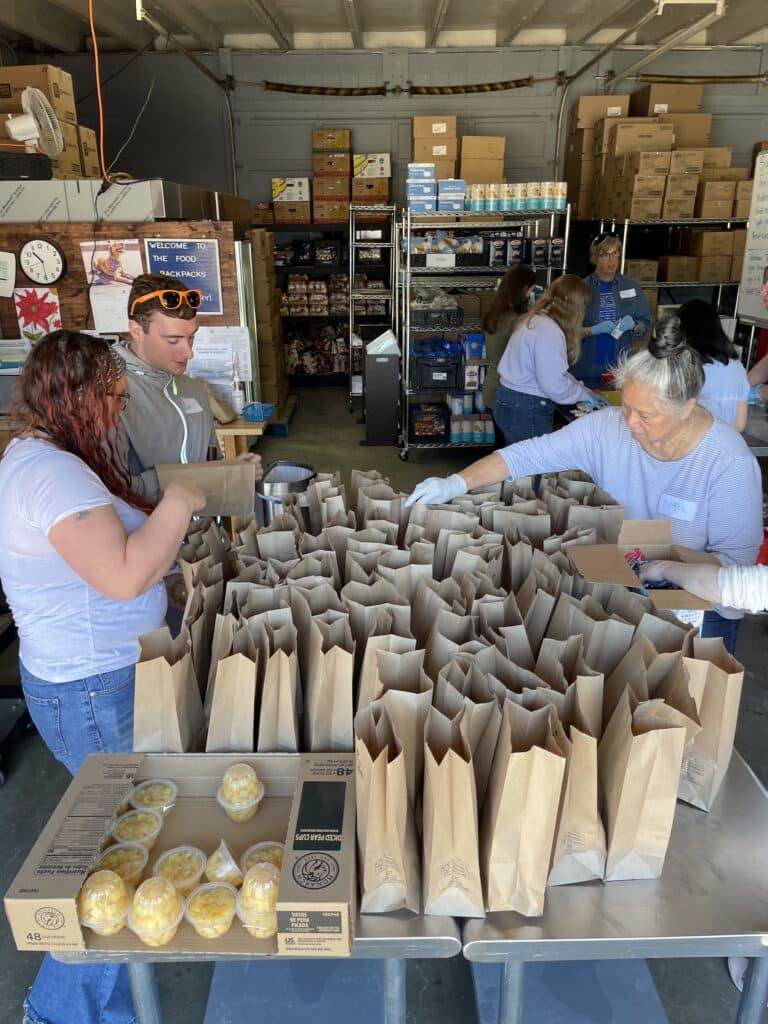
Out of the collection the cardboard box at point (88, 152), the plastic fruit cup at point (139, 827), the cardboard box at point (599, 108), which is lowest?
the plastic fruit cup at point (139, 827)

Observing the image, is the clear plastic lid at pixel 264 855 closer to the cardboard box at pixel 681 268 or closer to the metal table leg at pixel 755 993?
the metal table leg at pixel 755 993

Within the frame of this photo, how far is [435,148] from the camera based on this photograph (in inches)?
293

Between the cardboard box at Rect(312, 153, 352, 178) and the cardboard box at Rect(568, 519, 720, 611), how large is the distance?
25.7ft

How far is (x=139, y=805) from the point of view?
1227mm

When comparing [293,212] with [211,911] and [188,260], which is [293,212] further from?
[211,911]

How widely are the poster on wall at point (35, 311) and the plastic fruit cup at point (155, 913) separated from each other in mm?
3529

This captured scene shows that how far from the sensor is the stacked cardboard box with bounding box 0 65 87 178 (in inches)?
178

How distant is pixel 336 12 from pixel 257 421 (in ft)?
17.3

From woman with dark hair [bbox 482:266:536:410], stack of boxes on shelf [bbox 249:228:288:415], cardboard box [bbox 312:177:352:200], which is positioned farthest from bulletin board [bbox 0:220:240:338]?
cardboard box [bbox 312:177:352:200]

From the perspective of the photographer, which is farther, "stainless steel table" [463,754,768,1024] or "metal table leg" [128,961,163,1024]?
"metal table leg" [128,961,163,1024]

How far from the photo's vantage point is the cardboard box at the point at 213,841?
39.9 inches

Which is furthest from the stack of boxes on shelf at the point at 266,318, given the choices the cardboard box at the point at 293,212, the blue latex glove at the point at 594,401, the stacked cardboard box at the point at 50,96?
the blue latex glove at the point at 594,401

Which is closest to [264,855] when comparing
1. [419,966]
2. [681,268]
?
[419,966]

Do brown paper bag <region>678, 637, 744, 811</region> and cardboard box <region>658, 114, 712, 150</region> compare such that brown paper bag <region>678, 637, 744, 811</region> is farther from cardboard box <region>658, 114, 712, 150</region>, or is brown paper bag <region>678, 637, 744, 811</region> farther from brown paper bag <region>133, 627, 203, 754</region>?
cardboard box <region>658, 114, 712, 150</region>
